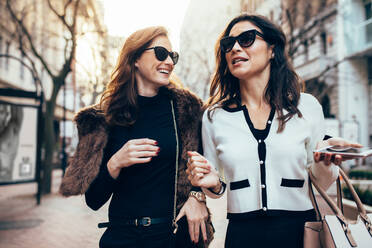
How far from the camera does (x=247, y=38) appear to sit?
94.0 inches

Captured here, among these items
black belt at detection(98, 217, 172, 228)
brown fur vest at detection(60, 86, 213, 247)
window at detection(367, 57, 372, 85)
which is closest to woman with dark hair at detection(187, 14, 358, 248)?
brown fur vest at detection(60, 86, 213, 247)

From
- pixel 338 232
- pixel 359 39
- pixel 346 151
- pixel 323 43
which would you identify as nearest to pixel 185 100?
pixel 346 151

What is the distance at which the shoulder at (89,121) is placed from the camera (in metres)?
2.68

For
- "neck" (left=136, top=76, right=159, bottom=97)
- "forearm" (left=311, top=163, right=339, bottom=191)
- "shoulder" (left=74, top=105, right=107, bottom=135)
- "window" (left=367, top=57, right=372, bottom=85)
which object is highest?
"window" (left=367, top=57, right=372, bottom=85)

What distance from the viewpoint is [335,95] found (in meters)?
24.1

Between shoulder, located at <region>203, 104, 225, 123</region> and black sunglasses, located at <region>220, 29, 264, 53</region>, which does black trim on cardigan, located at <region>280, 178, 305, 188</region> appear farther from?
black sunglasses, located at <region>220, 29, 264, 53</region>

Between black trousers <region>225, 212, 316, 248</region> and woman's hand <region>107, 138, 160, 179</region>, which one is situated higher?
woman's hand <region>107, 138, 160, 179</region>

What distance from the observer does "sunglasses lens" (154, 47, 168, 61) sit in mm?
2738

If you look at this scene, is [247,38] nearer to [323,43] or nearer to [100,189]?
[100,189]

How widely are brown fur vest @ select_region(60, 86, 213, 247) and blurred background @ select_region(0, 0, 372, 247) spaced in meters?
5.40

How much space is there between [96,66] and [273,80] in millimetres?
15005

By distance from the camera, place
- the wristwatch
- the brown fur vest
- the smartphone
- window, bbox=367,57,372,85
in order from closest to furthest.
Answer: the smartphone, the wristwatch, the brown fur vest, window, bbox=367,57,372,85

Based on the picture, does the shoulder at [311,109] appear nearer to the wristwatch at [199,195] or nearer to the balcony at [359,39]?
the wristwatch at [199,195]

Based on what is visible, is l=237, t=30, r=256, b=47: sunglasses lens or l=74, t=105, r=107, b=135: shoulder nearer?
l=237, t=30, r=256, b=47: sunglasses lens
